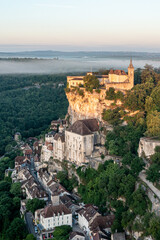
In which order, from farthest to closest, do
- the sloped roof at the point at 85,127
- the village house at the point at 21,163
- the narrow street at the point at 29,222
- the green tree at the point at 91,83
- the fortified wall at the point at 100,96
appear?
the village house at the point at 21,163, the green tree at the point at 91,83, the fortified wall at the point at 100,96, the sloped roof at the point at 85,127, the narrow street at the point at 29,222

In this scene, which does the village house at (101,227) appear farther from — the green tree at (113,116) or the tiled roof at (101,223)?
the green tree at (113,116)

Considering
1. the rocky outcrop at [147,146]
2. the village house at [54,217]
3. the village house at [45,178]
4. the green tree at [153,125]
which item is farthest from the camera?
the village house at [45,178]

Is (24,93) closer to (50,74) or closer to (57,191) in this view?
(50,74)

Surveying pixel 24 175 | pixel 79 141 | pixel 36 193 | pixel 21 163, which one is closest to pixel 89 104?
pixel 79 141

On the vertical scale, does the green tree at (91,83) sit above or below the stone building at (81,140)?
above

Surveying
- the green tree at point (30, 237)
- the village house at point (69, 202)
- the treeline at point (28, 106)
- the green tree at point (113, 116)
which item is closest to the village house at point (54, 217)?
the green tree at point (30, 237)

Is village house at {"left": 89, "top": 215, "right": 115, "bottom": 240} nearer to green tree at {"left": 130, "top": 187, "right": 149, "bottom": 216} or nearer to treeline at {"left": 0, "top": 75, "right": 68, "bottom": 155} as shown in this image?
green tree at {"left": 130, "top": 187, "right": 149, "bottom": 216}
